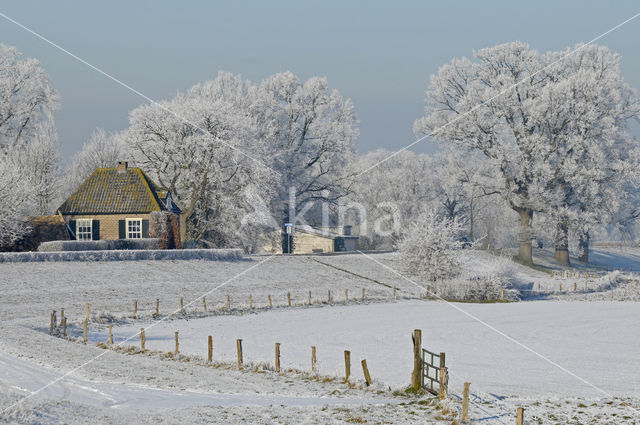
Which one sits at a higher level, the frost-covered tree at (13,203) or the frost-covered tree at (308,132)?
the frost-covered tree at (308,132)

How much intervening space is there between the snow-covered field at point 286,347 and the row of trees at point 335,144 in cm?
982

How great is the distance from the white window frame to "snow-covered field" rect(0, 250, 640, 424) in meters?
7.42

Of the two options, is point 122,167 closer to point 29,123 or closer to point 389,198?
point 29,123

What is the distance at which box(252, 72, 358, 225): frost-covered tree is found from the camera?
7519 centimetres

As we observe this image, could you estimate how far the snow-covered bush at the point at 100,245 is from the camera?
167 ft

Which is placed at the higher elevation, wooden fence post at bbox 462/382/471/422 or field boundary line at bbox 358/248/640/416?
wooden fence post at bbox 462/382/471/422

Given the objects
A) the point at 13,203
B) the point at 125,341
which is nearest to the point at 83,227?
the point at 13,203

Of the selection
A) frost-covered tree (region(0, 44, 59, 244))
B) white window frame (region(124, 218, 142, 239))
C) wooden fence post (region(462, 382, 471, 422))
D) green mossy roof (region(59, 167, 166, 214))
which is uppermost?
frost-covered tree (region(0, 44, 59, 244))

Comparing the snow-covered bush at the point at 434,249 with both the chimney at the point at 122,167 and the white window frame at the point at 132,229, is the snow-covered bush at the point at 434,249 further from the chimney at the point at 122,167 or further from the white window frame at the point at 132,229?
the chimney at the point at 122,167

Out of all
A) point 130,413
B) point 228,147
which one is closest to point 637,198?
point 228,147

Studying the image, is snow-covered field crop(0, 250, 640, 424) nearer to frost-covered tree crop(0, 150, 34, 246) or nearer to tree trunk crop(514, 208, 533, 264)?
frost-covered tree crop(0, 150, 34, 246)

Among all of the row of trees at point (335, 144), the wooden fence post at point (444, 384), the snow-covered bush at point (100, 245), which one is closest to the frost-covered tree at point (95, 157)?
the row of trees at point (335, 144)

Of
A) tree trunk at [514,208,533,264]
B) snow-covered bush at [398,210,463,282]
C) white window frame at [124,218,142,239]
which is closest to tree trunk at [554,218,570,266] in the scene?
tree trunk at [514,208,533,264]

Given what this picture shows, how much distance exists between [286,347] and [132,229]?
32.6 meters
